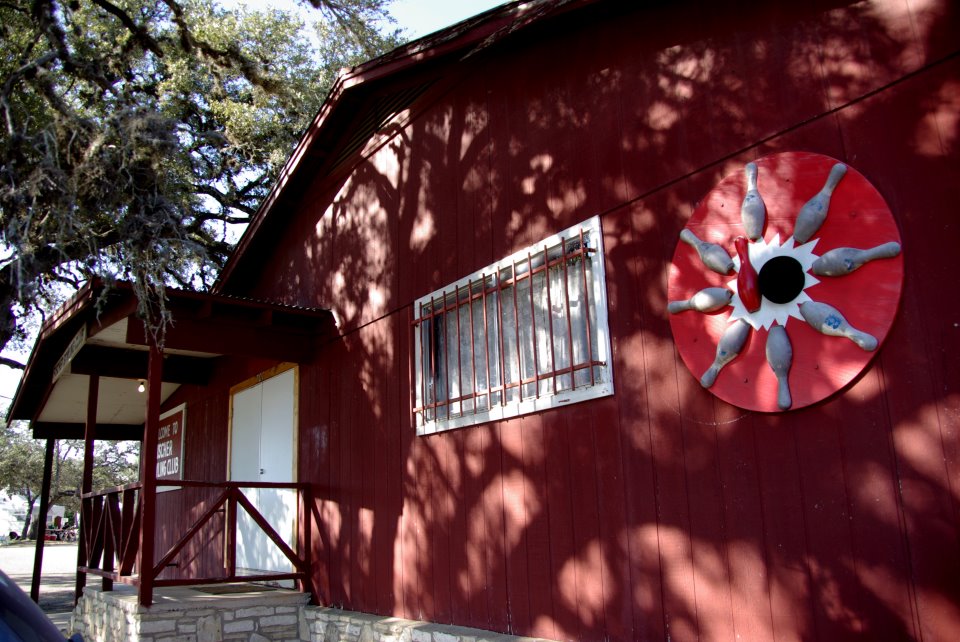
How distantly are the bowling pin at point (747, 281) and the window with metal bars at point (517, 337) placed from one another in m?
0.92

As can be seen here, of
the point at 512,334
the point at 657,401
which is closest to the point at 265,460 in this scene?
the point at 512,334

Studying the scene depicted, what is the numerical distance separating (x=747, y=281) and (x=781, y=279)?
15 centimetres

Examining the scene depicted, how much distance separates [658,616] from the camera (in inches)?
163

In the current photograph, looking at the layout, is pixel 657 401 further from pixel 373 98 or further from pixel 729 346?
pixel 373 98

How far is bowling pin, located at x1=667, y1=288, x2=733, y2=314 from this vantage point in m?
4.04

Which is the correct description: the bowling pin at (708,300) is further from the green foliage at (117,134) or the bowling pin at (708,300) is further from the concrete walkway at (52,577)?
the concrete walkway at (52,577)

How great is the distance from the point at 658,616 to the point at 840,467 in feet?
4.17

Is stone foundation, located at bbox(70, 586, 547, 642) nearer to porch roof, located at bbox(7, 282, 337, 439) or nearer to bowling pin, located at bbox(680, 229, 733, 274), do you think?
porch roof, located at bbox(7, 282, 337, 439)

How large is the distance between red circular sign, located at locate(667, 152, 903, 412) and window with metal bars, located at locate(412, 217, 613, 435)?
2.14 ft

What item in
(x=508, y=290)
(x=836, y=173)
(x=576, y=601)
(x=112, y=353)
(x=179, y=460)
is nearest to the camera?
(x=836, y=173)

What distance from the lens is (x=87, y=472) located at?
8828 mm

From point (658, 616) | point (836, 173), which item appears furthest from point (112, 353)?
point (836, 173)

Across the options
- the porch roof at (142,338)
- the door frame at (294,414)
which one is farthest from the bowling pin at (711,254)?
the door frame at (294,414)

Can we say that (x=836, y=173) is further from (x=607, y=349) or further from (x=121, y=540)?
(x=121, y=540)
